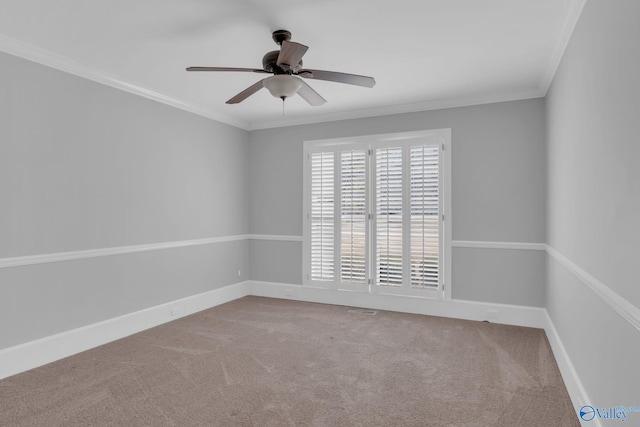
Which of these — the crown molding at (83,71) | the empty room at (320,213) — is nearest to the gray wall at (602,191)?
the empty room at (320,213)

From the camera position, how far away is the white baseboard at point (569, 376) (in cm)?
221

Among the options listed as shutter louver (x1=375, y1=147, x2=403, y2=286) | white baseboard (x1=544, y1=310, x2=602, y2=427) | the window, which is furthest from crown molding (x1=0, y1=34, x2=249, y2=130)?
white baseboard (x1=544, y1=310, x2=602, y2=427)

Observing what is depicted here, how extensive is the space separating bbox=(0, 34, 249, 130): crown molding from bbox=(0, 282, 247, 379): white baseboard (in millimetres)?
2321

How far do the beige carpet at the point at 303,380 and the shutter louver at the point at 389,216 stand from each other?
0.77m

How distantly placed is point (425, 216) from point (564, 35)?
2.33 metres

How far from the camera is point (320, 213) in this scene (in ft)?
17.5

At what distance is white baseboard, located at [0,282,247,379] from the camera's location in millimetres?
2984

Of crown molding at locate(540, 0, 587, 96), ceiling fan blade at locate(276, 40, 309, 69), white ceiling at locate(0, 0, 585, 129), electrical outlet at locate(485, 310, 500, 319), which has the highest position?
white ceiling at locate(0, 0, 585, 129)

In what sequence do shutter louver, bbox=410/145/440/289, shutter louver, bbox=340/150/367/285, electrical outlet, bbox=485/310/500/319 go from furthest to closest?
shutter louver, bbox=340/150/367/285 → shutter louver, bbox=410/145/440/289 → electrical outlet, bbox=485/310/500/319

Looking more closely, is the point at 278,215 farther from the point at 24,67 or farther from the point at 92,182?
the point at 24,67

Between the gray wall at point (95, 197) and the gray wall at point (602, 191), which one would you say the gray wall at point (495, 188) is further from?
the gray wall at point (95, 197)

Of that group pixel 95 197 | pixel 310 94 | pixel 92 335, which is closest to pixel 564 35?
pixel 310 94

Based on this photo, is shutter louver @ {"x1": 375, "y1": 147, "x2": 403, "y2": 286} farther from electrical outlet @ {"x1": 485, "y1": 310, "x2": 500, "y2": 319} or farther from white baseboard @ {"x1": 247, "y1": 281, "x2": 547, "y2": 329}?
electrical outlet @ {"x1": 485, "y1": 310, "x2": 500, "y2": 319}

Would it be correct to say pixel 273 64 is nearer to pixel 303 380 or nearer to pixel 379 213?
pixel 303 380
